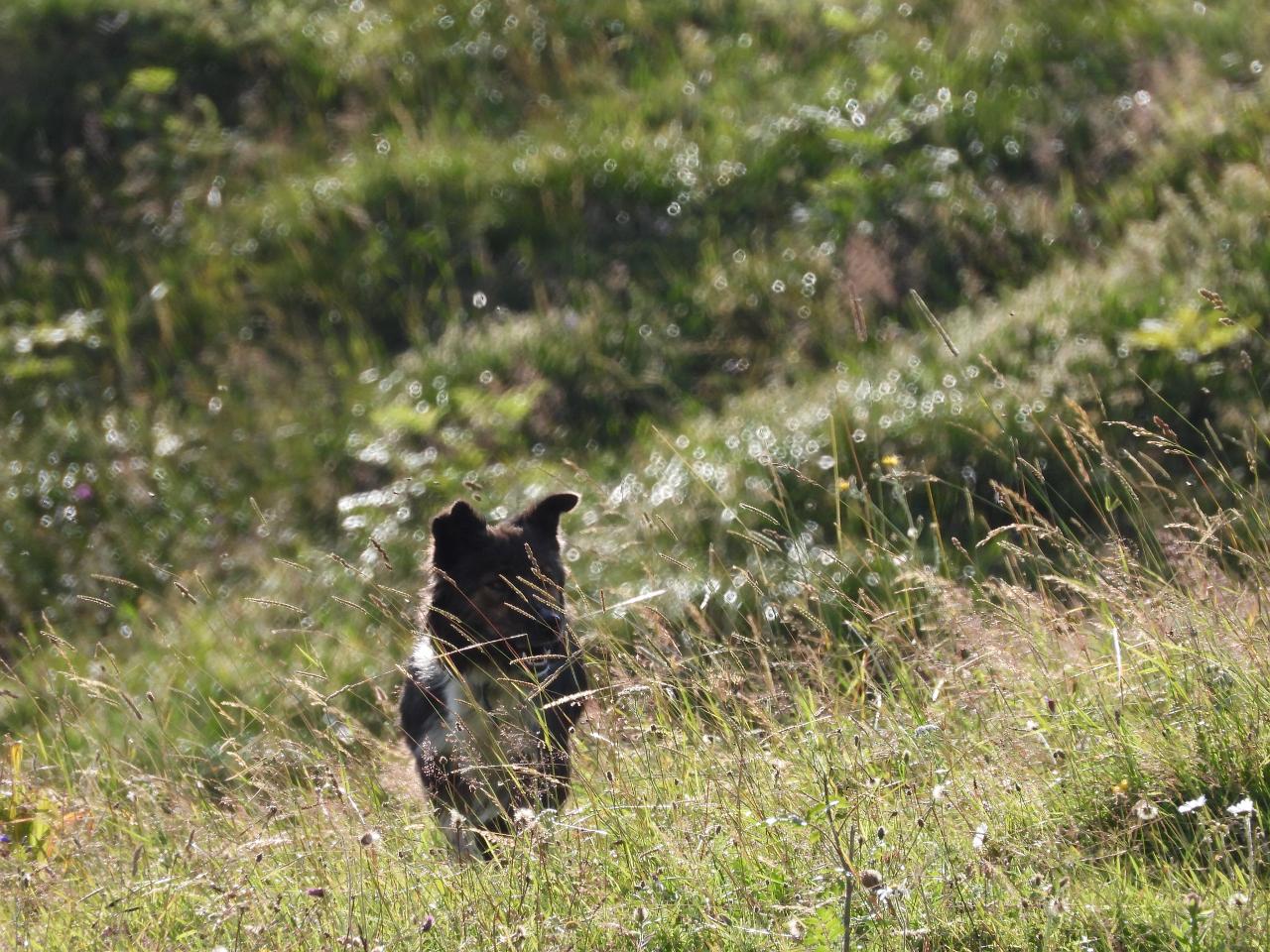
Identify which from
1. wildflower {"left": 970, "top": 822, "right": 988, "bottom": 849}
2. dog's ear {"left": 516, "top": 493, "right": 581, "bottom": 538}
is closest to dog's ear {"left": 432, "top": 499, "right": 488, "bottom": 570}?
dog's ear {"left": 516, "top": 493, "right": 581, "bottom": 538}

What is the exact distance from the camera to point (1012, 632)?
4.54 metres

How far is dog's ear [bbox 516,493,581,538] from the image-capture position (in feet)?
18.3

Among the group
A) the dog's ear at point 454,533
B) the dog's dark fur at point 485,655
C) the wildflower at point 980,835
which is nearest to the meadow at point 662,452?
the wildflower at point 980,835

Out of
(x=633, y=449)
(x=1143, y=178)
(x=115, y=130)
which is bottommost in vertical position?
(x=633, y=449)

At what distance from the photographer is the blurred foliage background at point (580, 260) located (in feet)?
28.3

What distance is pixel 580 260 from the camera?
35.6ft

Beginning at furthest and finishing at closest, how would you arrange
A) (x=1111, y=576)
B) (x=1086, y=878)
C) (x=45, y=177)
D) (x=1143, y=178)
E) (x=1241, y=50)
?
(x=45, y=177), (x=1241, y=50), (x=1143, y=178), (x=1111, y=576), (x=1086, y=878)

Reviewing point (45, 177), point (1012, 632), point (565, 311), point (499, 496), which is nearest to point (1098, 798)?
point (1012, 632)

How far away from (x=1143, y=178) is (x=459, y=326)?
4783mm

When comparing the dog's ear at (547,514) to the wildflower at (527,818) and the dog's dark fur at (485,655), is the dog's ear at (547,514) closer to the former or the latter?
the dog's dark fur at (485,655)

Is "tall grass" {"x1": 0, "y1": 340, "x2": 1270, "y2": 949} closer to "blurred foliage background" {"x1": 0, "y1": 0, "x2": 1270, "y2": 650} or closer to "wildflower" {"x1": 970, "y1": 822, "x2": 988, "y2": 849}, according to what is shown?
"wildflower" {"x1": 970, "y1": 822, "x2": 988, "y2": 849}

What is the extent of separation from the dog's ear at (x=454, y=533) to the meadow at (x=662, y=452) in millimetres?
380

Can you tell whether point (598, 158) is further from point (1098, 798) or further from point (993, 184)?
point (1098, 798)

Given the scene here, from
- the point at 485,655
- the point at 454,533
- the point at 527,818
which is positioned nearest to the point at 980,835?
the point at 527,818
